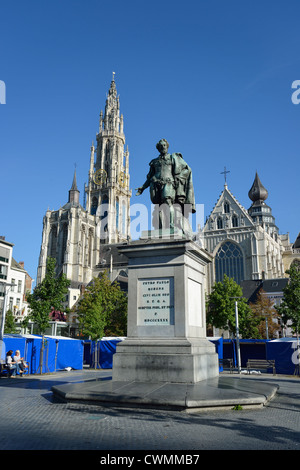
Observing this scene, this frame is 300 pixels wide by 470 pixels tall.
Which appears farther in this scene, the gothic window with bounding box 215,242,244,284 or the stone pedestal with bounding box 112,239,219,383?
the gothic window with bounding box 215,242,244,284

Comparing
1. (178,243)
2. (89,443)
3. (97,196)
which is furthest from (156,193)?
(97,196)

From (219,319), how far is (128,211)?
265 ft

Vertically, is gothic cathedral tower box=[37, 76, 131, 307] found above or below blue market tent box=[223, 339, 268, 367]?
above

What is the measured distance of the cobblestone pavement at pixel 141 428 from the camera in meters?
4.64

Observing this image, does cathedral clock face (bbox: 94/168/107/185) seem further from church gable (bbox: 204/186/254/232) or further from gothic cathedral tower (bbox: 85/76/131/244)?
church gable (bbox: 204/186/254/232)

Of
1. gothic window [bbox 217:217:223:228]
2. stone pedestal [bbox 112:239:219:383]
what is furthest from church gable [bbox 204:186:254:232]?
stone pedestal [bbox 112:239:219:383]

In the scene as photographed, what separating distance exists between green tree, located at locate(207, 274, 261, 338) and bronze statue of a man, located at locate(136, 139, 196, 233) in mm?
32910

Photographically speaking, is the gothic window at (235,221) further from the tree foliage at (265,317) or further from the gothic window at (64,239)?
the gothic window at (64,239)

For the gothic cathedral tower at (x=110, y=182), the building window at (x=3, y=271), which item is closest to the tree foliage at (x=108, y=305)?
the building window at (x=3, y=271)

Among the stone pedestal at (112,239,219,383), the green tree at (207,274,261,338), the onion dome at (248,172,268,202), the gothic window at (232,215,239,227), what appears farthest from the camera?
the onion dome at (248,172,268,202)

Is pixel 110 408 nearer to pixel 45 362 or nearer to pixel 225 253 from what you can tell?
pixel 45 362

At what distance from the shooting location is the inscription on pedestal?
9.26m

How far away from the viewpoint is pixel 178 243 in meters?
9.42

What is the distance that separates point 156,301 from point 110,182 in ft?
355
